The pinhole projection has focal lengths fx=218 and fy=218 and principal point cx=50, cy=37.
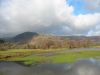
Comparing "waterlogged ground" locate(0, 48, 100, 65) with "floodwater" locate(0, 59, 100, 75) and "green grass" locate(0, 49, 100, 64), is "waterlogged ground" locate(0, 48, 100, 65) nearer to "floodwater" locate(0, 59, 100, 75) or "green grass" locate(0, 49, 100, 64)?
"green grass" locate(0, 49, 100, 64)

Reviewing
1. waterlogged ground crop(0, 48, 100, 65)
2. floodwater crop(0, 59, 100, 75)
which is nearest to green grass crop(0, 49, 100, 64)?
waterlogged ground crop(0, 48, 100, 65)

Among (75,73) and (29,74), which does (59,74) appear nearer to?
(75,73)

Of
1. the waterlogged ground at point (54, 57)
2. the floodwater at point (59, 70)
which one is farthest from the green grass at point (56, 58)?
the floodwater at point (59, 70)

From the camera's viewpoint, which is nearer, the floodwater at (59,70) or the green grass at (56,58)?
the floodwater at (59,70)

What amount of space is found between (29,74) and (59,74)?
617cm

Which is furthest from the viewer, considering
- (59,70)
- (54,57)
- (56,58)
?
(54,57)

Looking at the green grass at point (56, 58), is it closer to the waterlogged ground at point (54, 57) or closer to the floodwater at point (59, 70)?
the waterlogged ground at point (54, 57)

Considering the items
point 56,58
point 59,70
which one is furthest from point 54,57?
point 59,70

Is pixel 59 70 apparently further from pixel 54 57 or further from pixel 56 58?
pixel 54 57

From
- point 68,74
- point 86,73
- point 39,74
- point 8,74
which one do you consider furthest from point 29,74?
point 86,73

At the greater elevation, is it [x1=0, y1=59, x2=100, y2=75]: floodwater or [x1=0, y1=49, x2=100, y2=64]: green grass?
[x1=0, y1=59, x2=100, y2=75]: floodwater

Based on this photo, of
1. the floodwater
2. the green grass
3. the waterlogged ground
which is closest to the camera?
the floodwater

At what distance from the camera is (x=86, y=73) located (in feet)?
147

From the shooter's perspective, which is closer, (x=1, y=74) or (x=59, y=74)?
(x=59, y=74)
